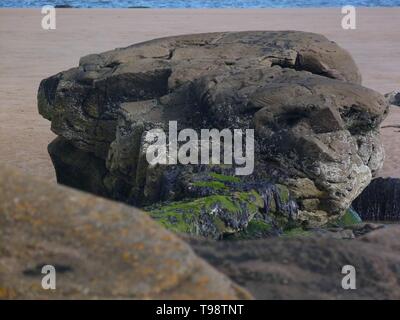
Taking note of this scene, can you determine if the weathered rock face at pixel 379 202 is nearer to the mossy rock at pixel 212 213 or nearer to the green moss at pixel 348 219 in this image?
the green moss at pixel 348 219

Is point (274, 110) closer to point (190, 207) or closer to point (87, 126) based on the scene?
point (190, 207)

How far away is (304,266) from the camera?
339cm

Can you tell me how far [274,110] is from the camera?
7504 mm

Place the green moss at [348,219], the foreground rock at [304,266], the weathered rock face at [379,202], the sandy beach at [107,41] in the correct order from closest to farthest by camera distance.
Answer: the foreground rock at [304,266] < the green moss at [348,219] < the weathered rock face at [379,202] < the sandy beach at [107,41]

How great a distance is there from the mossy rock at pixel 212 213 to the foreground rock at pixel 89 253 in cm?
322

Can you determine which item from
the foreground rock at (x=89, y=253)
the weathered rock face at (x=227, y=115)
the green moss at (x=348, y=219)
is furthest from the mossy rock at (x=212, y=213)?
the foreground rock at (x=89, y=253)

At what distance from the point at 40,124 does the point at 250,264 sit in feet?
37.6

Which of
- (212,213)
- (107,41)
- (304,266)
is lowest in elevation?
(107,41)

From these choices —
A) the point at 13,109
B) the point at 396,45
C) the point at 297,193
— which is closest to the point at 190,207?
the point at 297,193

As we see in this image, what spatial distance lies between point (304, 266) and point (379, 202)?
6.15 m

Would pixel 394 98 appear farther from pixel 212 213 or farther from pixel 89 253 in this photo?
pixel 89 253

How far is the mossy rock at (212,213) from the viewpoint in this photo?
6.29m

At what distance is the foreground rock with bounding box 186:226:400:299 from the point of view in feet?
10.7

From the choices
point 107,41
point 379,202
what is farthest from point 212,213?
point 107,41
